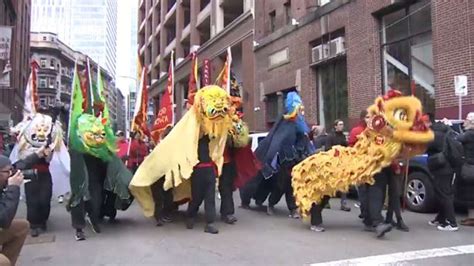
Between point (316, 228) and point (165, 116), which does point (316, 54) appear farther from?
point (316, 228)

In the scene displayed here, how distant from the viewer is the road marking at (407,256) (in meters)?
5.98

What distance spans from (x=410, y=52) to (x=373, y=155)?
30.1 ft

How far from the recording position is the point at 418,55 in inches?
591

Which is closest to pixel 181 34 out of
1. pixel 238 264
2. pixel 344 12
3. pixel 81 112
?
pixel 344 12

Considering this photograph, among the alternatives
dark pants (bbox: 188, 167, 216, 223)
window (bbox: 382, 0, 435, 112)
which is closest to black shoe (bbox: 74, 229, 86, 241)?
dark pants (bbox: 188, 167, 216, 223)

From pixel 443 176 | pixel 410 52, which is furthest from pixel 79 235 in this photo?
pixel 410 52

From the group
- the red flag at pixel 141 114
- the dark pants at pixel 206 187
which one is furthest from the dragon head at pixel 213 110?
the red flag at pixel 141 114

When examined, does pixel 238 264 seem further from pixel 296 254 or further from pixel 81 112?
pixel 81 112

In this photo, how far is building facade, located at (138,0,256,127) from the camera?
1040 inches

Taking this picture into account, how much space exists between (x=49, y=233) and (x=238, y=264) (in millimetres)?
3479

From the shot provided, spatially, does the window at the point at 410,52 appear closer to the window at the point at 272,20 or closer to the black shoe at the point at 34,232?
the window at the point at 272,20

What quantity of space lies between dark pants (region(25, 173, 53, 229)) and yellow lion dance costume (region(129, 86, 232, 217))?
1.25 metres

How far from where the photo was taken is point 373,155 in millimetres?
7156

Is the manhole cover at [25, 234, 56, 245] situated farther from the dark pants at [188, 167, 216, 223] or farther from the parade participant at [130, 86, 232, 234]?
the dark pants at [188, 167, 216, 223]
